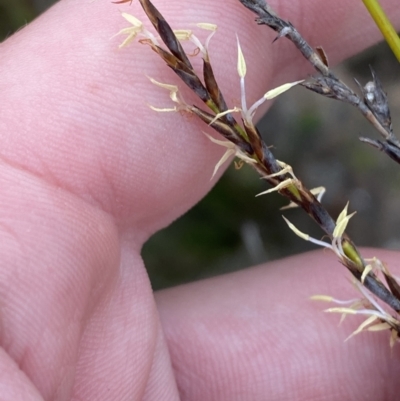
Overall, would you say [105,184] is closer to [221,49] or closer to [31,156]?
[31,156]

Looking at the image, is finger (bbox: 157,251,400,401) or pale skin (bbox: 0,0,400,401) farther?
finger (bbox: 157,251,400,401)

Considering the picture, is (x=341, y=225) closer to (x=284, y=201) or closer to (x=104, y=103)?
(x=104, y=103)

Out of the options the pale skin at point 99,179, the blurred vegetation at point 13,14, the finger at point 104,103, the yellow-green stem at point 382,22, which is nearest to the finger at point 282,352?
the pale skin at point 99,179

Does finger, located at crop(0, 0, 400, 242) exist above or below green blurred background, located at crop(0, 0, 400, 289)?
above

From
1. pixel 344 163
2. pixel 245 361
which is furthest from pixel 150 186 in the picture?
pixel 344 163

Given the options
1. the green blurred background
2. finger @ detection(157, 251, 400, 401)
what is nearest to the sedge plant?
finger @ detection(157, 251, 400, 401)

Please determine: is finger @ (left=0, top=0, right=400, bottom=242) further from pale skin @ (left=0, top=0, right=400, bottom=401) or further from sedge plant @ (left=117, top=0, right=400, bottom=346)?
sedge plant @ (left=117, top=0, right=400, bottom=346)

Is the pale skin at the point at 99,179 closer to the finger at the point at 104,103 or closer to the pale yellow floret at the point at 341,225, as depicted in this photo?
the finger at the point at 104,103
